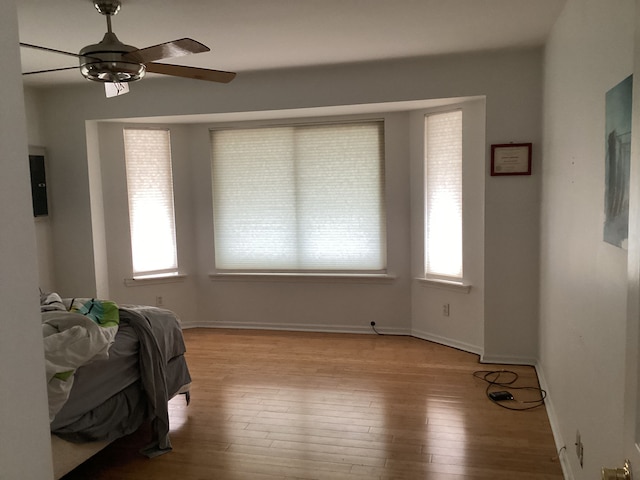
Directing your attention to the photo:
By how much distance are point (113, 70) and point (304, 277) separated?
322cm

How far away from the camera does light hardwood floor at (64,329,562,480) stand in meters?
2.78

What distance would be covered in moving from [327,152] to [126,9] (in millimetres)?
2579

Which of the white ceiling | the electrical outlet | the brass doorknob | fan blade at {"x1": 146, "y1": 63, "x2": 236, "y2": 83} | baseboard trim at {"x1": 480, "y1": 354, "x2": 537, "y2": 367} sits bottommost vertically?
baseboard trim at {"x1": 480, "y1": 354, "x2": 537, "y2": 367}

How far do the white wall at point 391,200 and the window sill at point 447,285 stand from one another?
A: 0.08 metres

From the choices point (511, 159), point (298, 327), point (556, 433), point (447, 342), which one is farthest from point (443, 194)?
point (556, 433)

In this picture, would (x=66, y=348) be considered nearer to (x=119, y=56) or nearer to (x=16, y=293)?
(x=119, y=56)

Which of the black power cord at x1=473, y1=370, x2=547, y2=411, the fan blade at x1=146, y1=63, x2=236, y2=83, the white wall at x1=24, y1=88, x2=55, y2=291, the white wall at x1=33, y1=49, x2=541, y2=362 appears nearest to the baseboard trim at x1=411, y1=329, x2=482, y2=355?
the white wall at x1=33, y1=49, x2=541, y2=362

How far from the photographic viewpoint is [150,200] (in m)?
5.45


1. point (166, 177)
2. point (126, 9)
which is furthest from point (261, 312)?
point (126, 9)

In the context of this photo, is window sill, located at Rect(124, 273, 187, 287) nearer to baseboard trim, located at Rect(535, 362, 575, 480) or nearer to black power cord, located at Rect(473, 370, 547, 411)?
black power cord, located at Rect(473, 370, 547, 411)

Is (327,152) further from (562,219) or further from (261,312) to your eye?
(562,219)

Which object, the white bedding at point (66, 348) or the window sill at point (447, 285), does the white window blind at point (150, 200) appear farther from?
the white bedding at point (66, 348)

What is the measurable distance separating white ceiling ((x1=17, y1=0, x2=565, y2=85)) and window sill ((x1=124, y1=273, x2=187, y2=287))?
2.20m

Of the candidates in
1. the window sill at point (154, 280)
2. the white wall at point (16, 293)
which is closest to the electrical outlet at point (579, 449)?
the white wall at point (16, 293)
